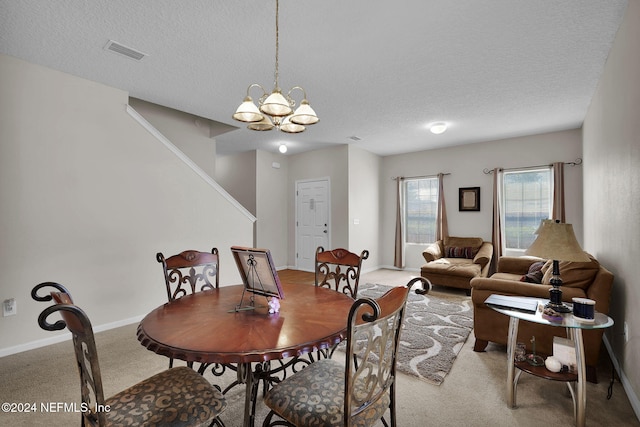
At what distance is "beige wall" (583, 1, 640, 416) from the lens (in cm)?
193

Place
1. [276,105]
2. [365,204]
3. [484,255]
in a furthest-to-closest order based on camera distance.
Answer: [365,204], [484,255], [276,105]

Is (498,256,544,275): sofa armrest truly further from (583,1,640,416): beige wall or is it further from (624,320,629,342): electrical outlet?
(624,320,629,342): electrical outlet

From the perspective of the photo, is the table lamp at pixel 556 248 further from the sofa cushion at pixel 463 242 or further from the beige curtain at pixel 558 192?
the sofa cushion at pixel 463 242

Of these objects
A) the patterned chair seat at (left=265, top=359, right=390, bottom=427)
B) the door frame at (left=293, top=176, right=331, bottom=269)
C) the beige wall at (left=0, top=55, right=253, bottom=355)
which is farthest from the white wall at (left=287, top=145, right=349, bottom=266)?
the patterned chair seat at (left=265, top=359, right=390, bottom=427)

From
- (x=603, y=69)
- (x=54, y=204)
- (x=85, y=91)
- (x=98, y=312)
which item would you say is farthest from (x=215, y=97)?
(x=603, y=69)

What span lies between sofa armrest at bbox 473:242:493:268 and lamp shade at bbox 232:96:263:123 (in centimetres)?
447

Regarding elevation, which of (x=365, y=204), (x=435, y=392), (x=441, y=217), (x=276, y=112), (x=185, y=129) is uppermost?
(x=185, y=129)

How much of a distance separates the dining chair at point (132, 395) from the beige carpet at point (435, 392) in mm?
664

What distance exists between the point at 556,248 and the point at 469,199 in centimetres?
420

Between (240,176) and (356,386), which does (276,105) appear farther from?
(240,176)

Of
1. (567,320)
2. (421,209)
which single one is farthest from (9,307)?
(421,209)

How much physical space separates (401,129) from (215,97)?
2.88 m

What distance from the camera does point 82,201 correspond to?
309 cm

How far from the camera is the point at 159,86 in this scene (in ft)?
11.0
